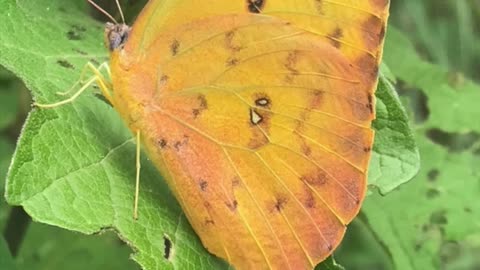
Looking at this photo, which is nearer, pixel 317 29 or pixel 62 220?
pixel 62 220

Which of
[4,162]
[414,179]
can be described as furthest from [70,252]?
[414,179]

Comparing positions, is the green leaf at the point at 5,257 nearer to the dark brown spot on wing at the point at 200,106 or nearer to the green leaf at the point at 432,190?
the dark brown spot on wing at the point at 200,106

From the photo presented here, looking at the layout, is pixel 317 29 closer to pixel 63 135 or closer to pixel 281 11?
pixel 281 11

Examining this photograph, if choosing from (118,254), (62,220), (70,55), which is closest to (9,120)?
(118,254)

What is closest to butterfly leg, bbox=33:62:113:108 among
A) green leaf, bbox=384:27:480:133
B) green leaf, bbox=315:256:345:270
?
green leaf, bbox=315:256:345:270

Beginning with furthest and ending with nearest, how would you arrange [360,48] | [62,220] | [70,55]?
[70,55], [360,48], [62,220]

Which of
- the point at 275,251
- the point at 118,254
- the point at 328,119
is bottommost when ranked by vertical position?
the point at 118,254

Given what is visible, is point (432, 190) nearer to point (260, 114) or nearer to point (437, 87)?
point (437, 87)
